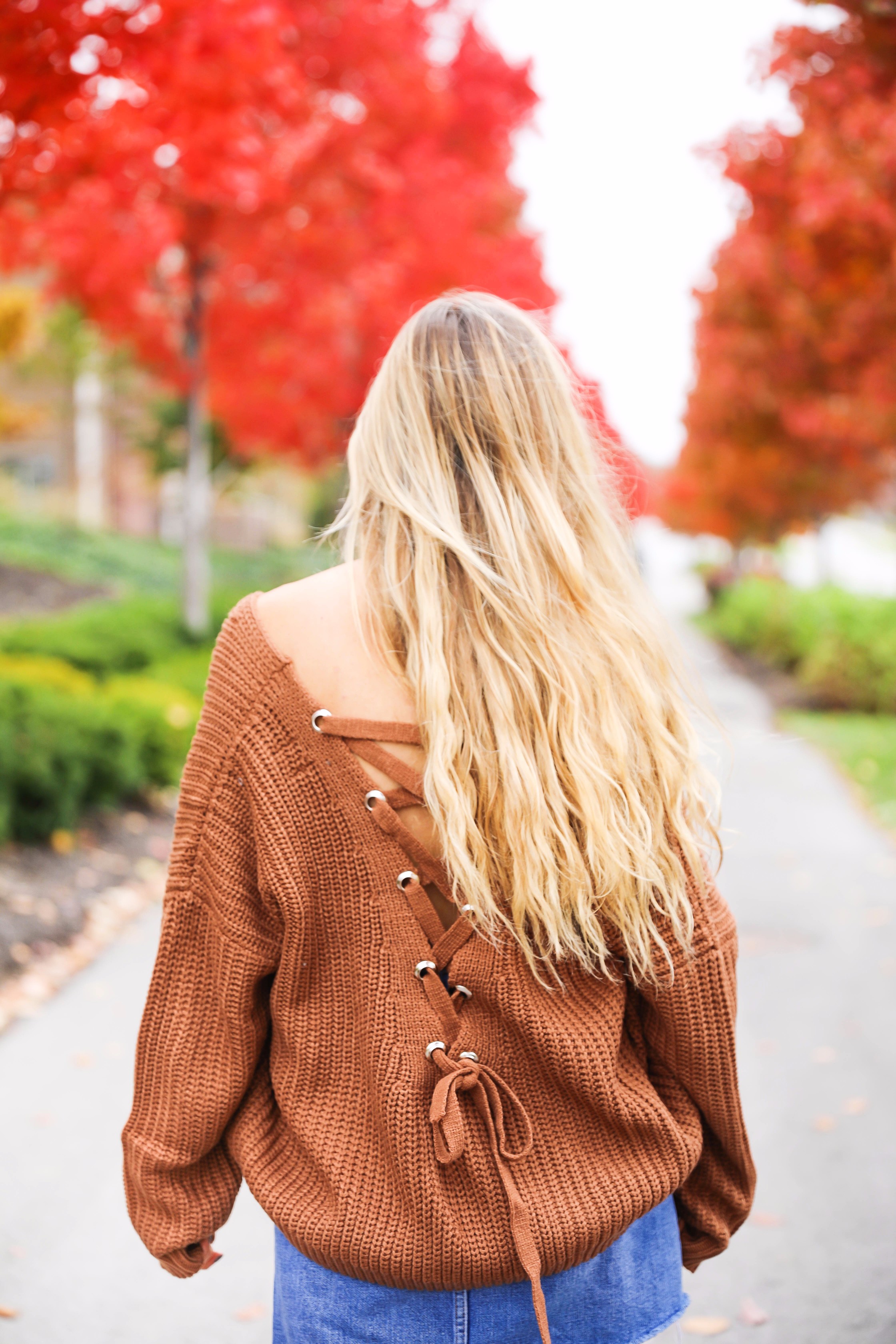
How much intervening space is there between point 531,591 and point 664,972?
0.55 metres

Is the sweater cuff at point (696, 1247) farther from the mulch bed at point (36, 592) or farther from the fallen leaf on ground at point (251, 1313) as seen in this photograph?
the mulch bed at point (36, 592)

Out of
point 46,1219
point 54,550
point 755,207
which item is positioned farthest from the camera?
point 54,550

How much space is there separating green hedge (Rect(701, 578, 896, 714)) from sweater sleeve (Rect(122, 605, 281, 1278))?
12308 millimetres

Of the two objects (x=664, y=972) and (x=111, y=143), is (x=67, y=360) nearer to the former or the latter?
(x=111, y=143)

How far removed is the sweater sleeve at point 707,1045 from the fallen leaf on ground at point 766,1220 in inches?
73.7

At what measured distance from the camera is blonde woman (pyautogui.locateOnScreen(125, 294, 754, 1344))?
4.65ft

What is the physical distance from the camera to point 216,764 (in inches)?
59.0

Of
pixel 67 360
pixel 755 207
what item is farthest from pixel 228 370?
pixel 67 360

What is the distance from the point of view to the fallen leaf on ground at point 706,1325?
9.40 ft

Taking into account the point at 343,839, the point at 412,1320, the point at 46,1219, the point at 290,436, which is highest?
the point at 290,436

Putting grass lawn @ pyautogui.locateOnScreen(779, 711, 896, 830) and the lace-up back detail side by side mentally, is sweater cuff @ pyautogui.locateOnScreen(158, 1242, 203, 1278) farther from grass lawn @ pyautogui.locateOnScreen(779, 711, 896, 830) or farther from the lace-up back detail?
grass lawn @ pyautogui.locateOnScreen(779, 711, 896, 830)

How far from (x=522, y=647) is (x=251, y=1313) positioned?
2372 mm

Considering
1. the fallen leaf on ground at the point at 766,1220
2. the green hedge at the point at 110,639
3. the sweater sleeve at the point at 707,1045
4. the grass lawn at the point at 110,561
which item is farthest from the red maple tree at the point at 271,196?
the grass lawn at the point at 110,561

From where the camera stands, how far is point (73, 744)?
19.3ft
